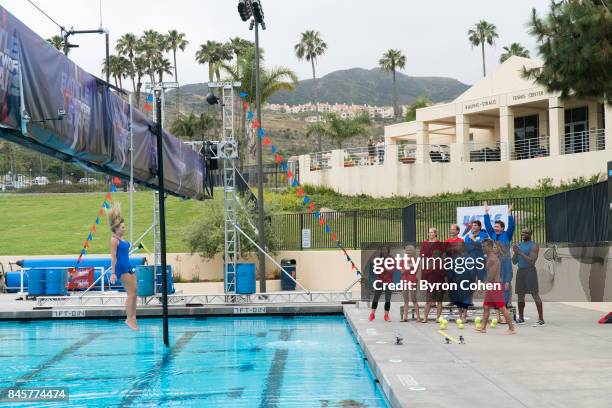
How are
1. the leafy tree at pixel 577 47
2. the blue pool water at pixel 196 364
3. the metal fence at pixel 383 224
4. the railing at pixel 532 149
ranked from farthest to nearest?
the railing at pixel 532 149
the metal fence at pixel 383 224
the leafy tree at pixel 577 47
the blue pool water at pixel 196 364

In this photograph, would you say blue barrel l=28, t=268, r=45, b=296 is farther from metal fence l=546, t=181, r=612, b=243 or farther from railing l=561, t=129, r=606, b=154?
railing l=561, t=129, r=606, b=154

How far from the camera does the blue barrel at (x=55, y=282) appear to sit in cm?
2334

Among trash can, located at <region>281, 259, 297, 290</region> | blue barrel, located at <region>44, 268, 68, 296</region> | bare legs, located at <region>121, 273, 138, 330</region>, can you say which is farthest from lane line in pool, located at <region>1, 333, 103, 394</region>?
trash can, located at <region>281, 259, 297, 290</region>

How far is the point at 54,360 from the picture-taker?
44.6 ft

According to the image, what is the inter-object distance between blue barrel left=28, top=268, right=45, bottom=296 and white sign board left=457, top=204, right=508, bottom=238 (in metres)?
12.8

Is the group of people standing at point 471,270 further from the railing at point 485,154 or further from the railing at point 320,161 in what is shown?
the railing at point 320,161

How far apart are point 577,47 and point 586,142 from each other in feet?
77.7

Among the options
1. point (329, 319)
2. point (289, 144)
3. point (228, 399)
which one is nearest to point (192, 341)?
point (329, 319)

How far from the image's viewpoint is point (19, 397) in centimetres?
1011

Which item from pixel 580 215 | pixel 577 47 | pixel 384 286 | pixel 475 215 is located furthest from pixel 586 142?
pixel 384 286

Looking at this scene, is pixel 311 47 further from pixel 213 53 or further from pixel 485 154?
pixel 485 154

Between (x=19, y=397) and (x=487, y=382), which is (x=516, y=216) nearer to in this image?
(x=487, y=382)

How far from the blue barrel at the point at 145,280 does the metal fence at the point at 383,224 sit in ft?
23.9
